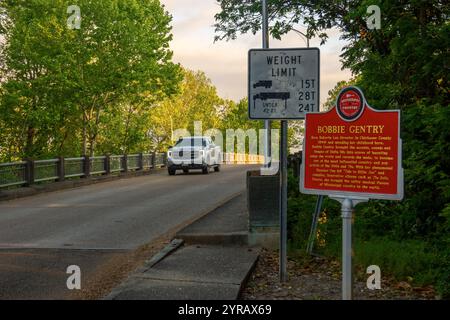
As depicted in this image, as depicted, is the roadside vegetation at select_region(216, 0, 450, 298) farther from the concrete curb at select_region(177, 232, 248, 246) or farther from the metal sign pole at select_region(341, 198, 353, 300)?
the metal sign pole at select_region(341, 198, 353, 300)

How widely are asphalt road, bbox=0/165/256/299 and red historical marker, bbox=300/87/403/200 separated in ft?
10.7

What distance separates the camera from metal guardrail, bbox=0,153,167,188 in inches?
746

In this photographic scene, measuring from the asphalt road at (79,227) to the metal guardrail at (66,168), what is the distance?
125 centimetres

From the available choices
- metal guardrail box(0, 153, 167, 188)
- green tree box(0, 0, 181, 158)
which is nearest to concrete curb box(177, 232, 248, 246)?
metal guardrail box(0, 153, 167, 188)

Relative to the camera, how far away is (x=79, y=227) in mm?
11656

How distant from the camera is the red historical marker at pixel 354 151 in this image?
5102 mm

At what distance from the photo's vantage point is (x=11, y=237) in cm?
1055

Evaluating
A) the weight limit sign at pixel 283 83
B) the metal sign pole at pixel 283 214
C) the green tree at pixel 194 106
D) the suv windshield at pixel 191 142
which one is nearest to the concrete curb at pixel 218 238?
the metal sign pole at pixel 283 214

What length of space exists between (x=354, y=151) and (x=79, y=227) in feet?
25.7

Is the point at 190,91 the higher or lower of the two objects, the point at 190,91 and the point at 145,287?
the higher

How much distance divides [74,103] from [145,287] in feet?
80.5

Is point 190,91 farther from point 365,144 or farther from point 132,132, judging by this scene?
point 365,144

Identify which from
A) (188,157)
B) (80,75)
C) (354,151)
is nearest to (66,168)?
(80,75)

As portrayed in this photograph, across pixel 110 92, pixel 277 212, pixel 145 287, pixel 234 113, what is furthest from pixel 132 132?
pixel 234 113
